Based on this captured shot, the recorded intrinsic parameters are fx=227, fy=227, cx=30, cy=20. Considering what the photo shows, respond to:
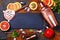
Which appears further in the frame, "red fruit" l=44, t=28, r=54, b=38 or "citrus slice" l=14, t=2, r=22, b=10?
"citrus slice" l=14, t=2, r=22, b=10

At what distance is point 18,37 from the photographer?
189 cm

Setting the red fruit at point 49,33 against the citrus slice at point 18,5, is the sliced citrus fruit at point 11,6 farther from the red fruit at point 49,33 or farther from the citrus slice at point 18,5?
the red fruit at point 49,33

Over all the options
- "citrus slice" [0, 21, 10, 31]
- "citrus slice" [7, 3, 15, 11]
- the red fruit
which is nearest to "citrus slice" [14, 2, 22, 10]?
"citrus slice" [7, 3, 15, 11]

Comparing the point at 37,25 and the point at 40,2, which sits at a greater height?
the point at 40,2

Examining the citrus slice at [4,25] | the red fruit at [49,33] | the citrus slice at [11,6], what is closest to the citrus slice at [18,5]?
the citrus slice at [11,6]

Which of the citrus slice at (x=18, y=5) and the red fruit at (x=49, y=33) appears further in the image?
the citrus slice at (x=18, y=5)

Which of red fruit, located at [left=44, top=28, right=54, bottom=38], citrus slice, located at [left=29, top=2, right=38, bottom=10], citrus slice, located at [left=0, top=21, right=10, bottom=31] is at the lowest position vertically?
red fruit, located at [left=44, top=28, right=54, bottom=38]

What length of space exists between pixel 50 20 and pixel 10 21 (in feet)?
1.14

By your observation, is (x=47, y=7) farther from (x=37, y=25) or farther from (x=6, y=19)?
(x=6, y=19)

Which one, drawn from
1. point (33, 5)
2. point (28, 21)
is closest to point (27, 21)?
point (28, 21)

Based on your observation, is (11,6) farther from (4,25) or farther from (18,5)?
(4,25)

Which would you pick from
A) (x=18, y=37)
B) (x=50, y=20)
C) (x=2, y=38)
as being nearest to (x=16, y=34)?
(x=18, y=37)

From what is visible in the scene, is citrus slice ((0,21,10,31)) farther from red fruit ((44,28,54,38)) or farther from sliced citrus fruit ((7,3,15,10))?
red fruit ((44,28,54,38))

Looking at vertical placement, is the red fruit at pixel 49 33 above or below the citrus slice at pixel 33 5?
below
